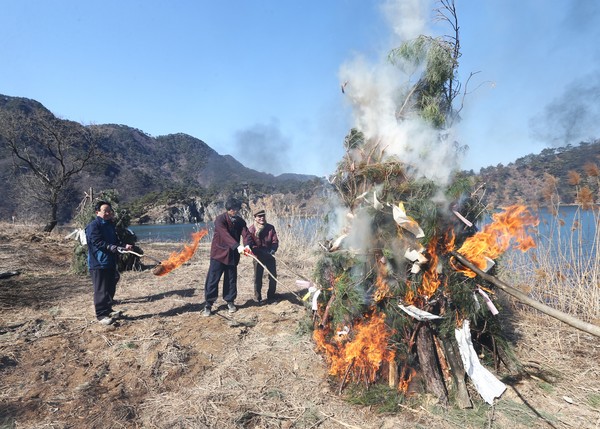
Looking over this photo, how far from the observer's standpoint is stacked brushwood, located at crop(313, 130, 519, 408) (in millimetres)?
3250

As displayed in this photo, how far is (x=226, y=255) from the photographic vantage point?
5.74 m

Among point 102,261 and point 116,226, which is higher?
point 116,226

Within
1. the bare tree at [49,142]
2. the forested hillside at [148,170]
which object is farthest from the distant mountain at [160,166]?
the bare tree at [49,142]

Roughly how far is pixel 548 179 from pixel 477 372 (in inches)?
173

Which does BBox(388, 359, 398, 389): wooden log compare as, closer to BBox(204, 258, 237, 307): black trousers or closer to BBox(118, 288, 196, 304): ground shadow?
BBox(204, 258, 237, 307): black trousers

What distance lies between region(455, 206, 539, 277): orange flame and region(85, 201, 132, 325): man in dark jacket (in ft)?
15.1

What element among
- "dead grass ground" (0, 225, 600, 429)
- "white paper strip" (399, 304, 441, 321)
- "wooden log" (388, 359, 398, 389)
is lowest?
"dead grass ground" (0, 225, 600, 429)

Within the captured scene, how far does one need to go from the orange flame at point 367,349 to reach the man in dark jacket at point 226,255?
266 cm

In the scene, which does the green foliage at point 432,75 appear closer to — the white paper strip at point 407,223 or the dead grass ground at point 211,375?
the white paper strip at point 407,223

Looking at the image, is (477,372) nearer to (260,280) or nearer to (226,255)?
(226,255)

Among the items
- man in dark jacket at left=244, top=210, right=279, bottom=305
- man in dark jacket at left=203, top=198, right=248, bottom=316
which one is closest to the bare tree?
man in dark jacket at left=244, top=210, right=279, bottom=305

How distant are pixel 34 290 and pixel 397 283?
277 inches

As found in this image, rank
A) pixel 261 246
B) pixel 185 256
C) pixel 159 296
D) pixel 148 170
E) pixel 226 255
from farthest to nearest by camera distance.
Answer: pixel 148 170, pixel 159 296, pixel 261 246, pixel 185 256, pixel 226 255

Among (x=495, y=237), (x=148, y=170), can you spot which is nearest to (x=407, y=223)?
(x=495, y=237)
